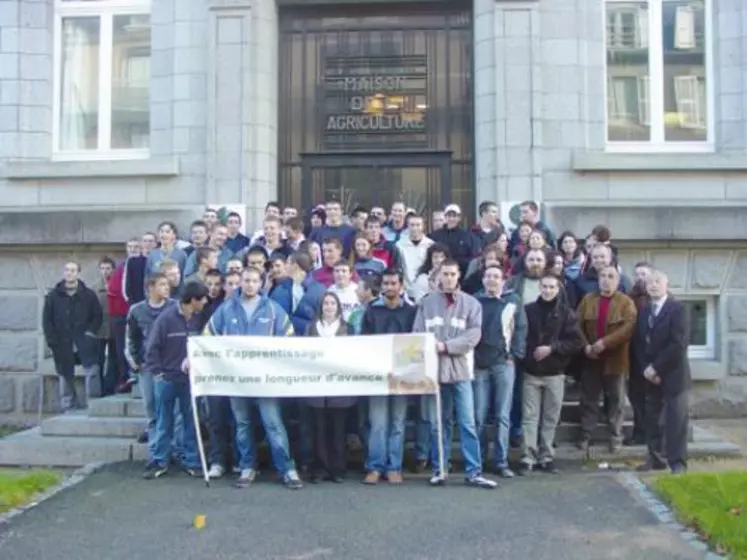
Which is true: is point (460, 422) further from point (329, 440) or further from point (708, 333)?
point (708, 333)

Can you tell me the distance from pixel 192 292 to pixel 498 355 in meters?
3.07

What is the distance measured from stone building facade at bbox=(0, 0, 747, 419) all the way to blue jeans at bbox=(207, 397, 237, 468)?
13.6ft

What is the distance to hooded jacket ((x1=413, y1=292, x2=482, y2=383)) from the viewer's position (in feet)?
29.6

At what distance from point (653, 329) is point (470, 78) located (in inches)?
227

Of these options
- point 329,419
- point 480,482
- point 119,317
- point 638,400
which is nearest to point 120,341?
point 119,317

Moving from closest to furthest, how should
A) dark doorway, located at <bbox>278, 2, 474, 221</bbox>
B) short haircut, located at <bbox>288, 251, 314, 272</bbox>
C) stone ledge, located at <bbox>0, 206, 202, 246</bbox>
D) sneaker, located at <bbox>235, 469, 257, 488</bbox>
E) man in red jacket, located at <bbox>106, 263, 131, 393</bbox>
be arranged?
1. sneaker, located at <bbox>235, 469, 257, 488</bbox>
2. short haircut, located at <bbox>288, 251, 314, 272</bbox>
3. man in red jacket, located at <bbox>106, 263, 131, 393</bbox>
4. stone ledge, located at <bbox>0, 206, 202, 246</bbox>
5. dark doorway, located at <bbox>278, 2, 474, 221</bbox>

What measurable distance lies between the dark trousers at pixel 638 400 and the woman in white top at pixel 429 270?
7.75 ft

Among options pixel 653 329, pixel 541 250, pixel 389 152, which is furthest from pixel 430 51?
pixel 653 329

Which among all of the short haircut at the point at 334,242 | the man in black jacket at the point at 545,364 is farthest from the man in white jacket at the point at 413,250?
the man in black jacket at the point at 545,364

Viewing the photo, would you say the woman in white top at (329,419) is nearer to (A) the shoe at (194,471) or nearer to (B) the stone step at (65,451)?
(A) the shoe at (194,471)

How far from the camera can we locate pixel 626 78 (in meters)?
13.5

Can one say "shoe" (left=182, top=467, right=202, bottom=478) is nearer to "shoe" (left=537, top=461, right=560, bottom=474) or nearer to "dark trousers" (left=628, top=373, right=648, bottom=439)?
"shoe" (left=537, top=461, right=560, bottom=474)

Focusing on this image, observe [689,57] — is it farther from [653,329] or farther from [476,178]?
[653,329]

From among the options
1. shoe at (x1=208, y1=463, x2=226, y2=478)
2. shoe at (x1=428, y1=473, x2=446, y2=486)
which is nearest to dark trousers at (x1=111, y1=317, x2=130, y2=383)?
shoe at (x1=208, y1=463, x2=226, y2=478)
